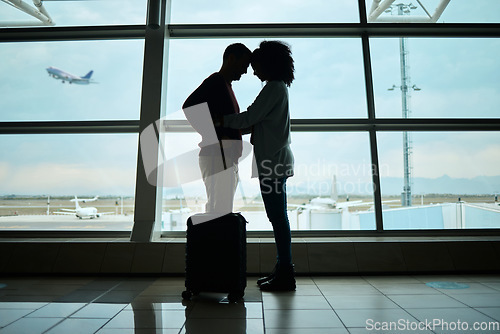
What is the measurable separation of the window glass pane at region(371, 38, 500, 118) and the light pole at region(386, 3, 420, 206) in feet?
0.03

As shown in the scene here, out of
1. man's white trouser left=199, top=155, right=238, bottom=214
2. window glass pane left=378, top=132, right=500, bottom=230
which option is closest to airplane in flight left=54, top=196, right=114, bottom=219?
man's white trouser left=199, top=155, right=238, bottom=214

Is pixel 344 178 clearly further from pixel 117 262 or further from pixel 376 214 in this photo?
pixel 117 262

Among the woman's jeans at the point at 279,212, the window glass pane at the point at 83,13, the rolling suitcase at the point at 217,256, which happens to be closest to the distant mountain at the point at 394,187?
the woman's jeans at the point at 279,212

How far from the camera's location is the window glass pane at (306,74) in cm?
367

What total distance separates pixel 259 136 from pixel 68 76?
2.18 meters

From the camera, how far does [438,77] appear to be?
3.79 m

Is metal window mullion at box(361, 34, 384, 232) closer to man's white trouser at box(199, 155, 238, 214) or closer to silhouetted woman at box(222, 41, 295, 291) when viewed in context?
silhouetted woman at box(222, 41, 295, 291)

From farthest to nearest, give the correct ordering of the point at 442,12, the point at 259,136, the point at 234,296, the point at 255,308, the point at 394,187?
the point at 442,12 < the point at 394,187 < the point at 259,136 < the point at 234,296 < the point at 255,308

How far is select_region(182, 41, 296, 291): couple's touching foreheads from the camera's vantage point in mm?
2369

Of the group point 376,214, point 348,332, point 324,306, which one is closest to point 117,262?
point 324,306

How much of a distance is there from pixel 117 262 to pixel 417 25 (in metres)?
3.37

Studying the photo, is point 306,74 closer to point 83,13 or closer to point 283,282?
point 283,282

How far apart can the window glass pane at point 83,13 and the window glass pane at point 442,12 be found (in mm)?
2287

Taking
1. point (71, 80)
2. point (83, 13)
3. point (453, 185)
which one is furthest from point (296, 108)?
point (83, 13)
